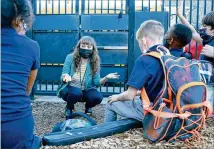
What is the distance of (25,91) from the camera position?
293cm

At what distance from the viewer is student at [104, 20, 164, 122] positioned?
3.71 metres

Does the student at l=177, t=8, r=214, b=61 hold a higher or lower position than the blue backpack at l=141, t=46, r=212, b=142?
higher

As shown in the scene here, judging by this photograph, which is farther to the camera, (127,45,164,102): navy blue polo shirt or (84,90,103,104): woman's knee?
(84,90,103,104): woman's knee

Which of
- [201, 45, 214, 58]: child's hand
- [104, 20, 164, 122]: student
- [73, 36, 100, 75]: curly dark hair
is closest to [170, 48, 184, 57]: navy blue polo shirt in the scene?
[201, 45, 214, 58]: child's hand

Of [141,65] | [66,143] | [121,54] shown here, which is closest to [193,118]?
[141,65]

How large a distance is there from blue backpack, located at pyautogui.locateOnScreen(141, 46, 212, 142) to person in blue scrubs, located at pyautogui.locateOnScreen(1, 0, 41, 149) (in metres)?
1.17

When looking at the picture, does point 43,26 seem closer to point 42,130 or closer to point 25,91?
point 42,130

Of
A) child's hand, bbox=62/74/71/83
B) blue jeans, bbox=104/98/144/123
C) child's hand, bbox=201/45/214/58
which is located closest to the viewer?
blue jeans, bbox=104/98/144/123

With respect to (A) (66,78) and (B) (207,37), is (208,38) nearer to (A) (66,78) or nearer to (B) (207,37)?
(B) (207,37)

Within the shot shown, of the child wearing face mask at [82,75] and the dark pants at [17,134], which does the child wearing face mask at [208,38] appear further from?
the dark pants at [17,134]

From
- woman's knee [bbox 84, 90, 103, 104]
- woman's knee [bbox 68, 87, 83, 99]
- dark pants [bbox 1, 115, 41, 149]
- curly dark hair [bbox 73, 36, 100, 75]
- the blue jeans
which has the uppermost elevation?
curly dark hair [bbox 73, 36, 100, 75]

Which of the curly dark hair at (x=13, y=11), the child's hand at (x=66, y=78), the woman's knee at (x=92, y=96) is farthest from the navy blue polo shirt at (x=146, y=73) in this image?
the woman's knee at (x=92, y=96)

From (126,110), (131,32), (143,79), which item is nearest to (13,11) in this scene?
(143,79)

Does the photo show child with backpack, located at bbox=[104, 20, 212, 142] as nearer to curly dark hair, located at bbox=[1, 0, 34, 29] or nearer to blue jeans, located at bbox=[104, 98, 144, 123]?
blue jeans, located at bbox=[104, 98, 144, 123]
